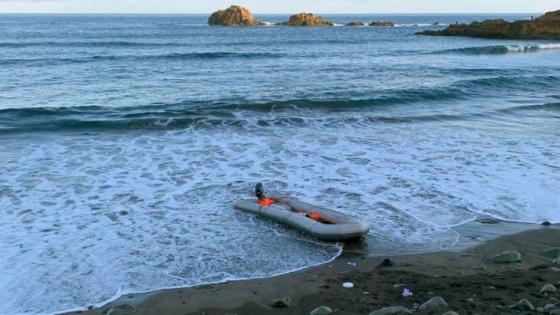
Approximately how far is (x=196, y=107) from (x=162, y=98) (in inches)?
96.2

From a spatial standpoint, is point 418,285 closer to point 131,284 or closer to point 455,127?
point 131,284

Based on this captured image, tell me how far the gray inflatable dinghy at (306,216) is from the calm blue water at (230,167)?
0.66ft

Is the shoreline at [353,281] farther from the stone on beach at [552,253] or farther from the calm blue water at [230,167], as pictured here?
the calm blue water at [230,167]

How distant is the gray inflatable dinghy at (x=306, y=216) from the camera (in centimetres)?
863

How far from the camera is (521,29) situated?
6506 centimetres

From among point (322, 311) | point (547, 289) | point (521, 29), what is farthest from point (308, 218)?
point (521, 29)

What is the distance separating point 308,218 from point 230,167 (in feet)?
13.7

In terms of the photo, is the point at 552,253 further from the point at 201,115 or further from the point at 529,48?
the point at 529,48

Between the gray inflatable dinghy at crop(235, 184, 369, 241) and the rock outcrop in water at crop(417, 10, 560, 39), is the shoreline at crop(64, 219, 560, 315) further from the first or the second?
the rock outcrop in water at crop(417, 10, 560, 39)

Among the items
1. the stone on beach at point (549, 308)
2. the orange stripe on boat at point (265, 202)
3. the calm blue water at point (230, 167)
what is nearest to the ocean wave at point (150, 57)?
the calm blue water at point (230, 167)

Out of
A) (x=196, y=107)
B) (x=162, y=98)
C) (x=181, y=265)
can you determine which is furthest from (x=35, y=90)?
(x=181, y=265)

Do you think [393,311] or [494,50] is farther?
[494,50]

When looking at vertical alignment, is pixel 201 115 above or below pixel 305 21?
below

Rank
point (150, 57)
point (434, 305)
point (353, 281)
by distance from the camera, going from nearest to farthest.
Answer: point (434, 305)
point (353, 281)
point (150, 57)
